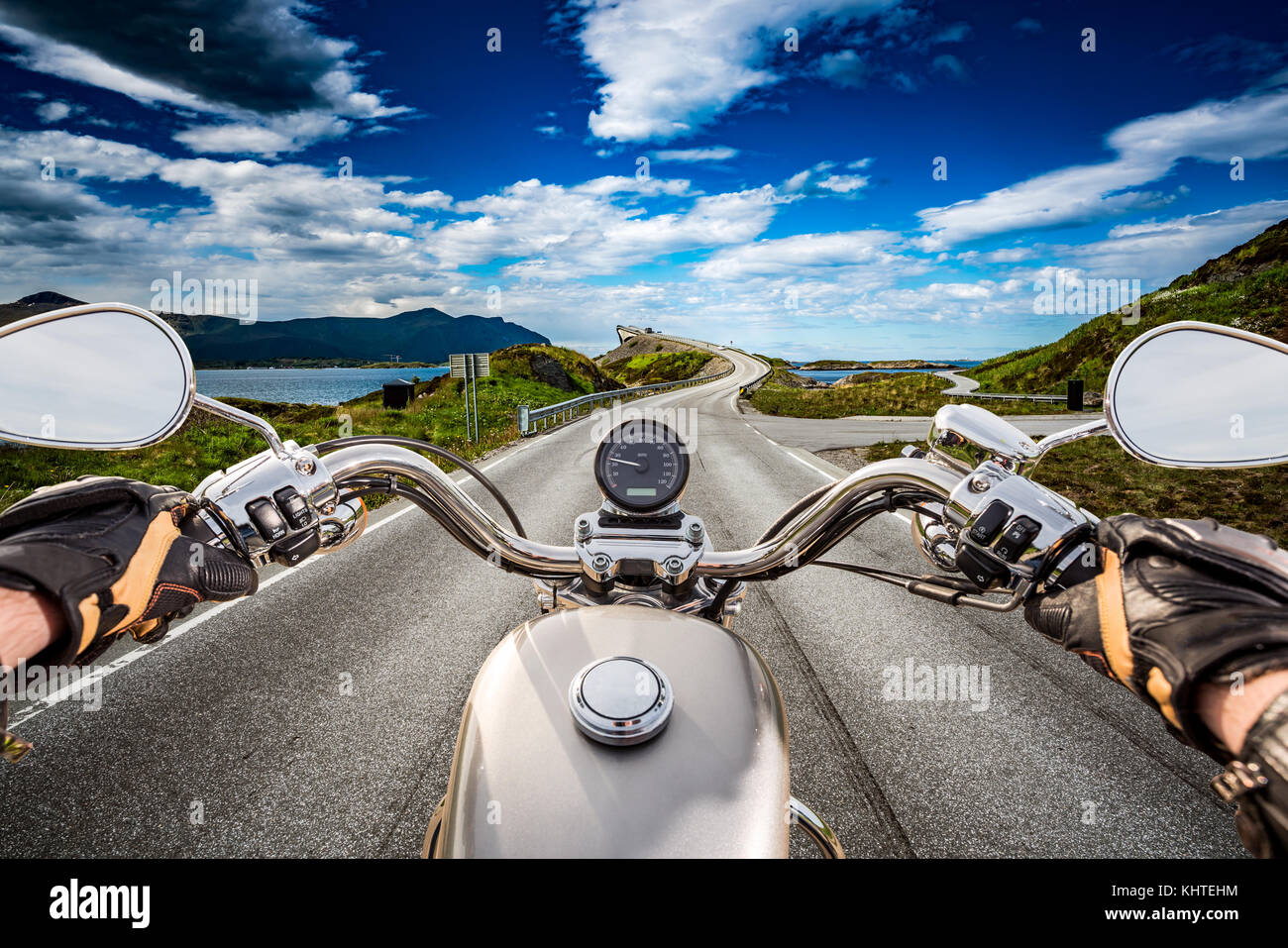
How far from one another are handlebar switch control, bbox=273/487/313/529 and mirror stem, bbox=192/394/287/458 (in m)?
0.10

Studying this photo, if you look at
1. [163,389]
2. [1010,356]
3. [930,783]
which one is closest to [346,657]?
[163,389]

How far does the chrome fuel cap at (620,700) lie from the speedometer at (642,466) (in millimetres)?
667

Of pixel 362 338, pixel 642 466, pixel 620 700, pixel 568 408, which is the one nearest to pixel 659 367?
pixel 568 408

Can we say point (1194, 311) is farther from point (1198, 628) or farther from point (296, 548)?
point (296, 548)

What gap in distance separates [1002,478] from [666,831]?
0.92 meters

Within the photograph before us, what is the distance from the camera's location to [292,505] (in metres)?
1.21

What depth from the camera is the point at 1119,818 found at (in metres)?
2.31

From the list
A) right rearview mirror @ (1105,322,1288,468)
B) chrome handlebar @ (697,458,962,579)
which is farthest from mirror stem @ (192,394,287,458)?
right rearview mirror @ (1105,322,1288,468)

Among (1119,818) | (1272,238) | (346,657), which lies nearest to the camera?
(1119,818)

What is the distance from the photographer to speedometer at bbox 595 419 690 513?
5.42 ft

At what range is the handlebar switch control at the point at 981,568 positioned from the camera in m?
1.09

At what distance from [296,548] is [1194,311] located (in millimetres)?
34737

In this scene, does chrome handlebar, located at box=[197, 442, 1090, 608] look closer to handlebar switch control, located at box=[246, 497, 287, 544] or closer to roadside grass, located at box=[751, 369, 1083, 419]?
handlebar switch control, located at box=[246, 497, 287, 544]
